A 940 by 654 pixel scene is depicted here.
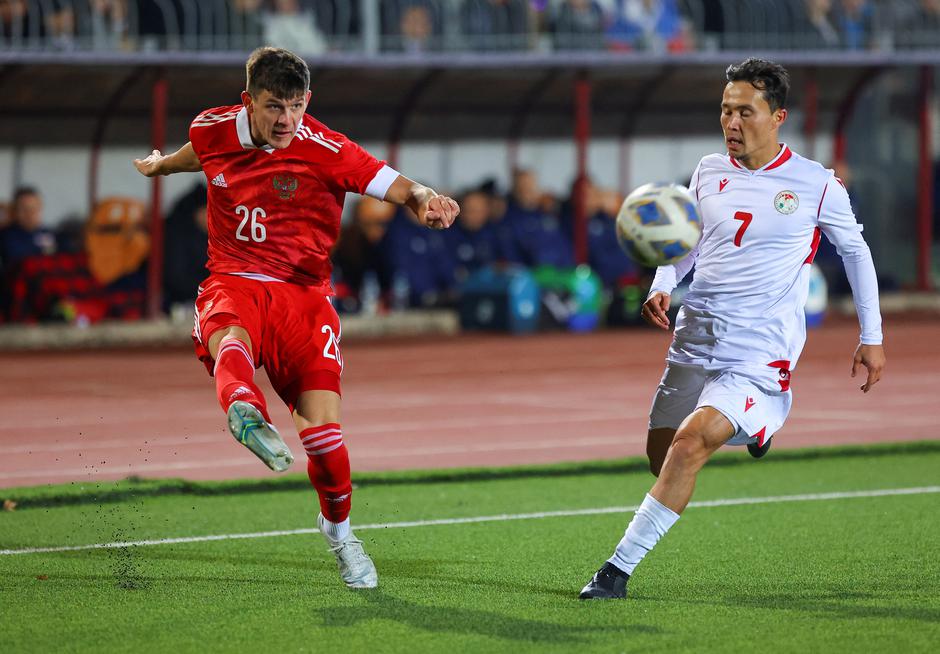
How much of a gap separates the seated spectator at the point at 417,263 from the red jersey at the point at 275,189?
1599 centimetres

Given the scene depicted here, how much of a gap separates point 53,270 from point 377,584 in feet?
50.9

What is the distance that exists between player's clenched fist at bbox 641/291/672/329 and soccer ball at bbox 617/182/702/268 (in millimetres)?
132

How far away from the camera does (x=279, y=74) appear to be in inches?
263

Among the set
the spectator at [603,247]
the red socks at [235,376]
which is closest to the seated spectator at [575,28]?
the spectator at [603,247]

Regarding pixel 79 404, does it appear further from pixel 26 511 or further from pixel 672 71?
pixel 672 71

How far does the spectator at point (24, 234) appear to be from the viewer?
21141mm

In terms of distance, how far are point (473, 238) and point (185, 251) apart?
14.1ft

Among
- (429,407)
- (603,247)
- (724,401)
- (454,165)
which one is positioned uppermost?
(724,401)

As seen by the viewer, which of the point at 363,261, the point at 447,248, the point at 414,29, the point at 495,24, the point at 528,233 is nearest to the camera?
the point at 414,29

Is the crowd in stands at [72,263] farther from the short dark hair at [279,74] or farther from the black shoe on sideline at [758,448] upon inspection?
the black shoe on sideline at [758,448]

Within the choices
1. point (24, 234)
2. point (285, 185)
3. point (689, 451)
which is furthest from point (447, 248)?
point (689, 451)

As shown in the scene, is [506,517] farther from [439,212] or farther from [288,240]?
[439,212]

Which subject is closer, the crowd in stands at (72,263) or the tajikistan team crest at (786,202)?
the tajikistan team crest at (786,202)

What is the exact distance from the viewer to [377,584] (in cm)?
698
